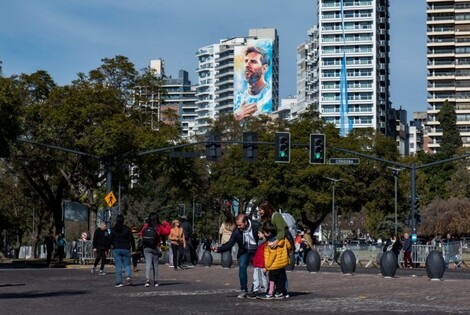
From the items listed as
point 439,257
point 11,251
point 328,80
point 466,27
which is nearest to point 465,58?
point 466,27

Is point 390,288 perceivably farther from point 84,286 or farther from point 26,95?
point 26,95

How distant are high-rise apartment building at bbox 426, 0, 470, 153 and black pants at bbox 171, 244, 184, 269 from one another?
134 meters

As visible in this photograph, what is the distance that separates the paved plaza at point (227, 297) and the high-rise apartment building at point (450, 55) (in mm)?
141786

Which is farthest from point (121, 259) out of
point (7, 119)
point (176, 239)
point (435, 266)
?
point (7, 119)

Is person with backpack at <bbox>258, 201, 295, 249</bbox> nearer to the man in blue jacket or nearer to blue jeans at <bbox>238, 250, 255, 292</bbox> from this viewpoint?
the man in blue jacket

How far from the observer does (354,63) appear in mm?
182375

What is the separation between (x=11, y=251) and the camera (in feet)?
424

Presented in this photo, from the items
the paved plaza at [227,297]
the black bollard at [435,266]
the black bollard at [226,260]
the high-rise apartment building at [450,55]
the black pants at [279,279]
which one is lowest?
the paved plaza at [227,297]

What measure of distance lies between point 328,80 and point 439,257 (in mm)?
159017

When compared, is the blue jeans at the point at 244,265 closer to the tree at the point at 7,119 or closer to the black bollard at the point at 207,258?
the black bollard at the point at 207,258

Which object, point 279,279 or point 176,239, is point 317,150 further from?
point 279,279

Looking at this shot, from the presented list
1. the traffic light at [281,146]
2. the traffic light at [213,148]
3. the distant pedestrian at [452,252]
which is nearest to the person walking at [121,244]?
the traffic light at [213,148]

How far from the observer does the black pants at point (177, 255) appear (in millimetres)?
35594

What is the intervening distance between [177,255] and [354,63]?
148620 millimetres
